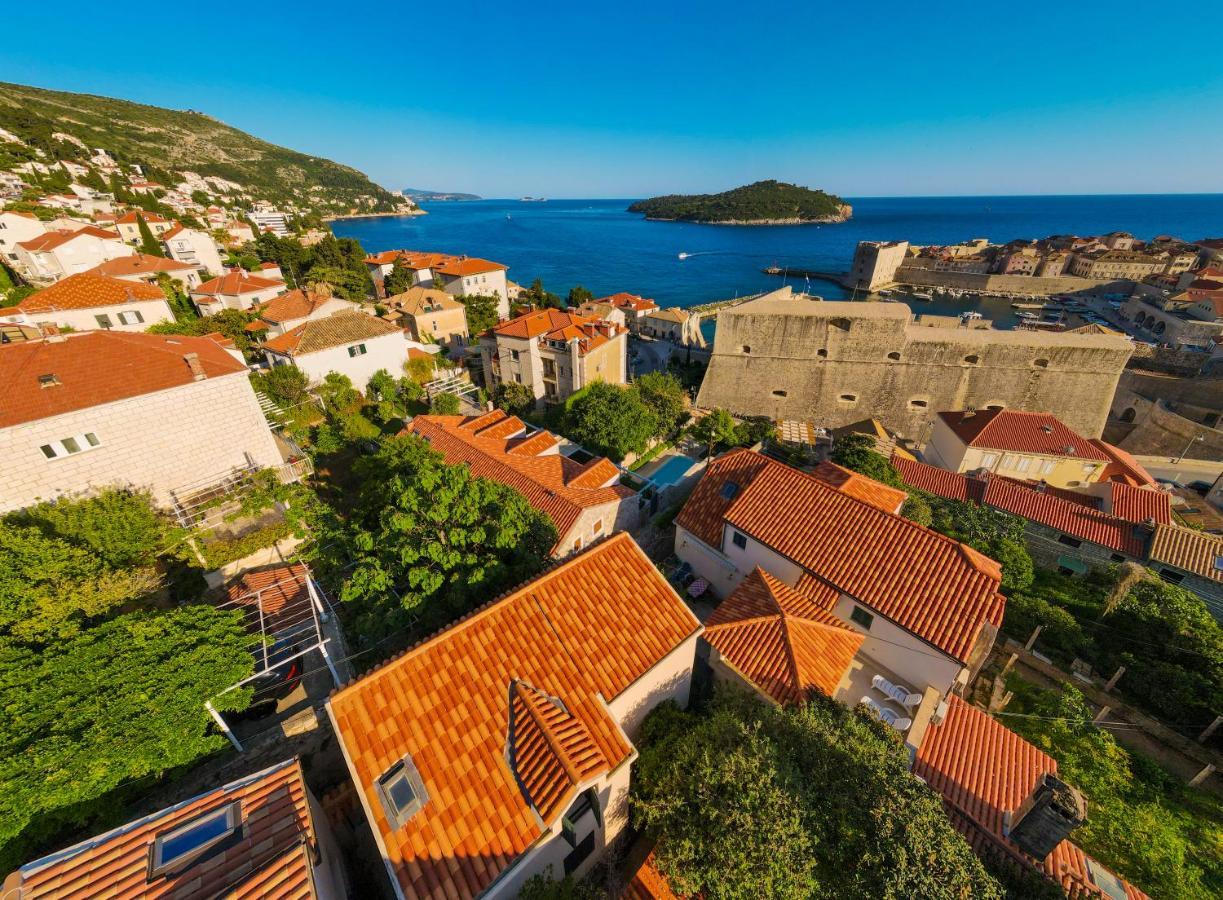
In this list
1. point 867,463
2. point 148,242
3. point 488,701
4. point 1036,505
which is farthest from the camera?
point 148,242

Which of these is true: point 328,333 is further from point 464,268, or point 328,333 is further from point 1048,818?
point 464,268

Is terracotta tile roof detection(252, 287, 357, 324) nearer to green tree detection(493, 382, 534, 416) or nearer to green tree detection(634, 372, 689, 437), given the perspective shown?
green tree detection(493, 382, 534, 416)

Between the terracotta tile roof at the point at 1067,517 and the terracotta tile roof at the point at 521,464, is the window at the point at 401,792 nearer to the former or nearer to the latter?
the terracotta tile roof at the point at 521,464

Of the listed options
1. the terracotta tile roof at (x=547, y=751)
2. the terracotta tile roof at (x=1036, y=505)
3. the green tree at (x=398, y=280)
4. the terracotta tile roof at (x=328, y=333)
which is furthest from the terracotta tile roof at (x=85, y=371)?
the green tree at (x=398, y=280)

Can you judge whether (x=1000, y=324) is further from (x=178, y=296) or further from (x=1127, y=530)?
(x=178, y=296)

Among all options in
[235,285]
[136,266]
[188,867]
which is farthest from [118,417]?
[136,266]

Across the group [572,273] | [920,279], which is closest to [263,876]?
[572,273]
